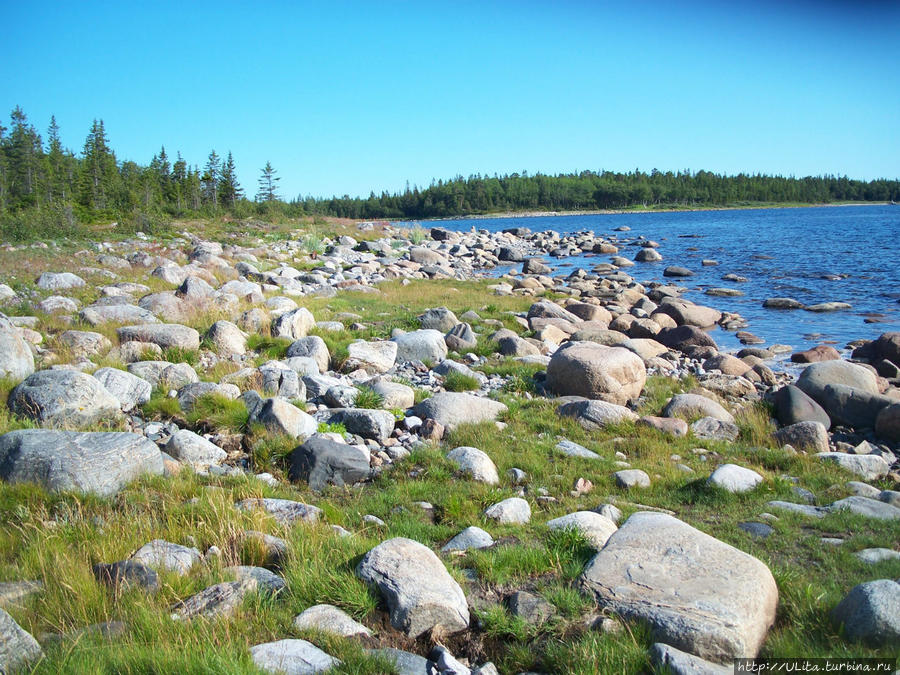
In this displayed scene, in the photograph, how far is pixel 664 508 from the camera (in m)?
6.09

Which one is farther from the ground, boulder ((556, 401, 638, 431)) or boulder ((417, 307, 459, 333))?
boulder ((417, 307, 459, 333))

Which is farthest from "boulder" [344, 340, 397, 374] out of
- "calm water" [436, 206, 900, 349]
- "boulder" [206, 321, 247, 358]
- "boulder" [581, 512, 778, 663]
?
"calm water" [436, 206, 900, 349]

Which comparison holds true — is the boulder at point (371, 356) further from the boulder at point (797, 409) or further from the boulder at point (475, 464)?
the boulder at point (797, 409)

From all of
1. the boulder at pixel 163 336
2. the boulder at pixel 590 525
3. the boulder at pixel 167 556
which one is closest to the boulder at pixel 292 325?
the boulder at pixel 163 336

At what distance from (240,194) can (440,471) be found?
71353 mm

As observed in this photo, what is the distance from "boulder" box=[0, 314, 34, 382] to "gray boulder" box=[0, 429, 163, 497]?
124 inches

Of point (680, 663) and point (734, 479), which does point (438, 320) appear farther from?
point (680, 663)

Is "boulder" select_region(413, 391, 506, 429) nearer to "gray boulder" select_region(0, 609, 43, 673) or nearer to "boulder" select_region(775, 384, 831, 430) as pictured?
"boulder" select_region(775, 384, 831, 430)

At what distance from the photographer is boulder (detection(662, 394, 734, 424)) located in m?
9.52

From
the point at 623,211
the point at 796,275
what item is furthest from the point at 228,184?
the point at 623,211

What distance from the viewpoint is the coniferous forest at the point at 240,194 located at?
1857 inches

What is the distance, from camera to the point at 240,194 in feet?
232

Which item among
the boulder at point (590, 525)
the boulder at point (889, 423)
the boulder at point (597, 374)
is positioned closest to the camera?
the boulder at point (590, 525)

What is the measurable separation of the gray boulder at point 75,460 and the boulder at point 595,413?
571 cm
